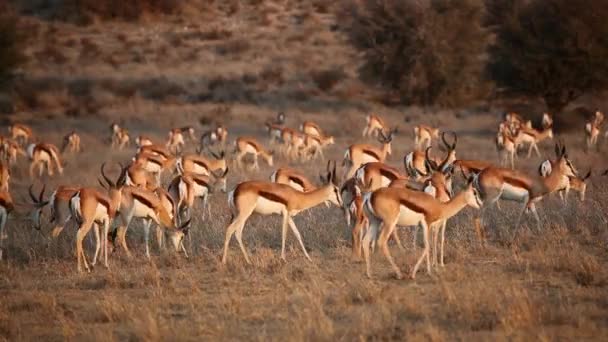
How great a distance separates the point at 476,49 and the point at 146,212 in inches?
852

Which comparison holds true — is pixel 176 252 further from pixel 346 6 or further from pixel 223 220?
pixel 346 6

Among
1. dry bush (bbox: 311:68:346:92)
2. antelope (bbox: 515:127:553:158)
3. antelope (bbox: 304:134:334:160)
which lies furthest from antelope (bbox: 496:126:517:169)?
dry bush (bbox: 311:68:346:92)

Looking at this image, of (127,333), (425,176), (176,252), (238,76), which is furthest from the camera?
(238,76)

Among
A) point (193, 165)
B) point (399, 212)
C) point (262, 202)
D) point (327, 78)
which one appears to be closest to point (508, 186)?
point (399, 212)

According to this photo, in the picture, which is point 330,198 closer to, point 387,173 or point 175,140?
point 387,173

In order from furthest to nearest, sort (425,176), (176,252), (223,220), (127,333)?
1. (223,220)
2. (425,176)
3. (176,252)
4. (127,333)

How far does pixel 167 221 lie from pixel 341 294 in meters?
4.00

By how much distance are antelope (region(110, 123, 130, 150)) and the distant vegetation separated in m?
10.6

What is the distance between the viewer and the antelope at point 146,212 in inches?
432

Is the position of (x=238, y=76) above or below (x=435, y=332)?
below

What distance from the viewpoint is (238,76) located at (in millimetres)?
34562

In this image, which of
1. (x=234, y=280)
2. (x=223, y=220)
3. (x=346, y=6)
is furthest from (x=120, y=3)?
(x=234, y=280)

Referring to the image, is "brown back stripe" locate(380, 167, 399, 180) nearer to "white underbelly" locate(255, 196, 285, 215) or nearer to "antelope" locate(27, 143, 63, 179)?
"white underbelly" locate(255, 196, 285, 215)

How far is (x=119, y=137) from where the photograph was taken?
79.5 feet
